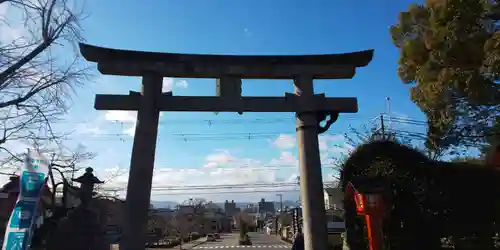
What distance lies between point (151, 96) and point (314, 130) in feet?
14.7

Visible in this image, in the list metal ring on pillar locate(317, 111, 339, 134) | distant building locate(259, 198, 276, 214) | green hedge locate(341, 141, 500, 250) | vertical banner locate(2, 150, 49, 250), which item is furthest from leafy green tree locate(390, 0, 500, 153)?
distant building locate(259, 198, 276, 214)

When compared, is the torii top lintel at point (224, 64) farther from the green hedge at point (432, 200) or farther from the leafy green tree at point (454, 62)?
the green hedge at point (432, 200)

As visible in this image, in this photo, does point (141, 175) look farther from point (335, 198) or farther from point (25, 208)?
point (335, 198)

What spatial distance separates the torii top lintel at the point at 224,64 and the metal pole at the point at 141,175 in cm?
92

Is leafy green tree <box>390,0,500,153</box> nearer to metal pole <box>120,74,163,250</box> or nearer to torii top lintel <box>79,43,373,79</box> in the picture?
torii top lintel <box>79,43,373,79</box>

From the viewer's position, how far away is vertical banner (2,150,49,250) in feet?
24.6

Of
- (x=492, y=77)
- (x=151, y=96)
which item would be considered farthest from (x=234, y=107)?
(x=492, y=77)

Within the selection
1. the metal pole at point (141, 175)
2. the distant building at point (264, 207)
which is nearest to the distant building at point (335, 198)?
the metal pole at point (141, 175)

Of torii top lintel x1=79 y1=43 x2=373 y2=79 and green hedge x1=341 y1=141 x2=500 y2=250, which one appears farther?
green hedge x1=341 y1=141 x2=500 y2=250

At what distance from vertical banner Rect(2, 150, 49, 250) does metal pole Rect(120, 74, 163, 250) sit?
1944 mm

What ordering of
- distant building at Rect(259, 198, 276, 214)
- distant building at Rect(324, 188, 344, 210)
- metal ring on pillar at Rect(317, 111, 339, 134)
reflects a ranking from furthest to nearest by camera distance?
distant building at Rect(259, 198, 276, 214) → distant building at Rect(324, 188, 344, 210) → metal ring on pillar at Rect(317, 111, 339, 134)

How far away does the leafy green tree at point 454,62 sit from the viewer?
9500 mm

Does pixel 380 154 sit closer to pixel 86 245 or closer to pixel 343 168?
pixel 343 168

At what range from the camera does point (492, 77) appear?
9758 millimetres
